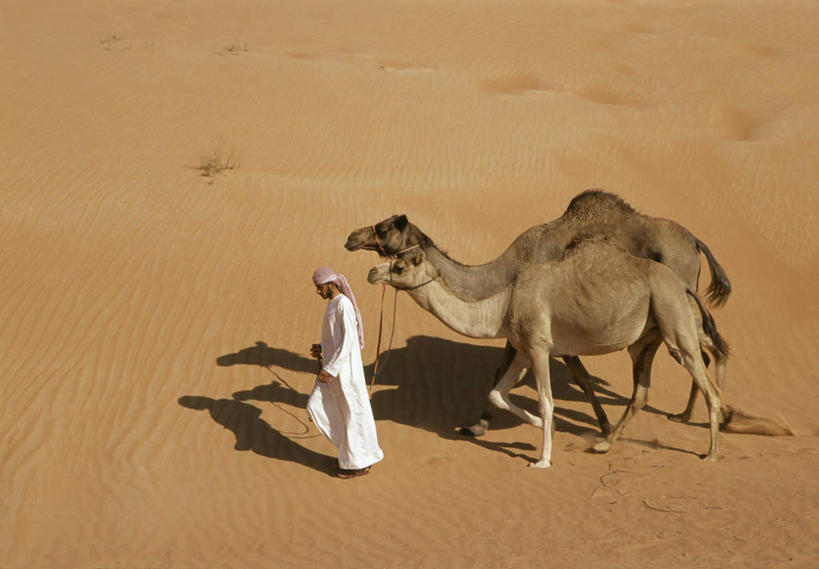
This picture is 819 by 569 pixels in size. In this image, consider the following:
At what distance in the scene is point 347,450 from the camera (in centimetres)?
753

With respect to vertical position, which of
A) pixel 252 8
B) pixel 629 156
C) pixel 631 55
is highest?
pixel 252 8

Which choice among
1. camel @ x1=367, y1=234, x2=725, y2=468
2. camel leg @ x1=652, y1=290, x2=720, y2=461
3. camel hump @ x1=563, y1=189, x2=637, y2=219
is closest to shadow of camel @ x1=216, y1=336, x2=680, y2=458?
camel @ x1=367, y1=234, x2=725, y2=468

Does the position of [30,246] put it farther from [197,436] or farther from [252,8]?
[252,8]

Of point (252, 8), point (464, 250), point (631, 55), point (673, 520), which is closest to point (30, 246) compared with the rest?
point (464, 250)

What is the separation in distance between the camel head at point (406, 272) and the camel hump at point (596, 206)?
6.59ft

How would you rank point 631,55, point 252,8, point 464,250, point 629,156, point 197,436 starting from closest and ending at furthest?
1. point 197,436
2. point 464,250
3. point 629,156
4. point 631,55
5. point 252,8

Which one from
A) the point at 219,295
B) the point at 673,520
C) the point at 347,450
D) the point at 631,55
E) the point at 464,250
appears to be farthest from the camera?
the point at 631,55

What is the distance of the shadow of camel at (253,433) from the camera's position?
812 centimetres

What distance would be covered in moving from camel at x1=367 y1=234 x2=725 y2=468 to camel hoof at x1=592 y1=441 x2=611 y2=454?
11 millimetres

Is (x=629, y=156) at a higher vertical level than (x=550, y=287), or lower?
higher

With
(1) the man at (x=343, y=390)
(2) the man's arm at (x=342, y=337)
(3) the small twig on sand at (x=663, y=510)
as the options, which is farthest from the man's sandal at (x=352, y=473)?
(3) the small twig on sand at (x=663, y=510)

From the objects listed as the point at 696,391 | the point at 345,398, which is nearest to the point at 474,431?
the point at 345,398

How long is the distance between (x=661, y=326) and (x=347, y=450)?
3132mm

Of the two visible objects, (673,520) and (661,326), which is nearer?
(673,520)
